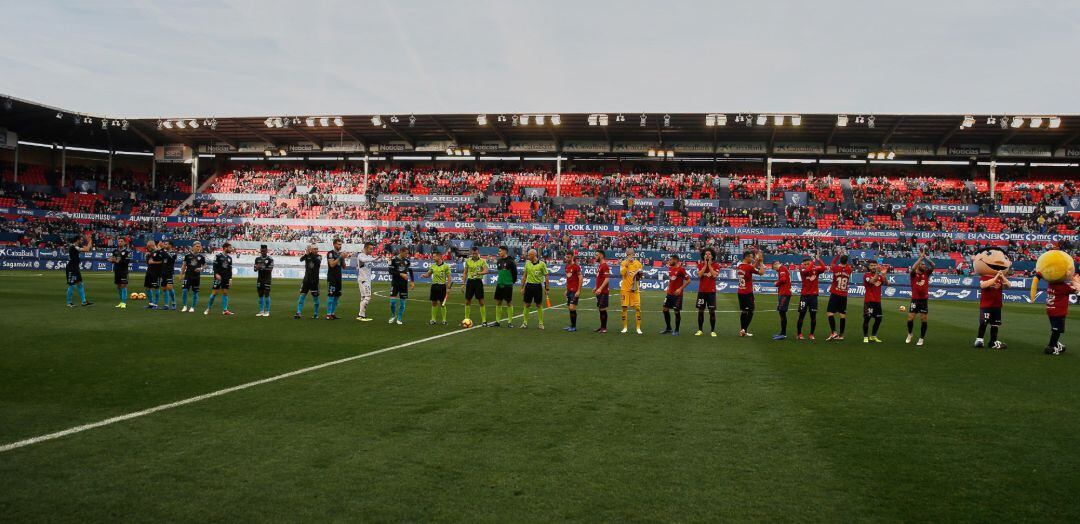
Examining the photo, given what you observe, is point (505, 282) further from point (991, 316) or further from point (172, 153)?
point (172, 153)

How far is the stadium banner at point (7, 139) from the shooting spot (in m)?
50.6

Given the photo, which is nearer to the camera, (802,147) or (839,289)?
(839,289)

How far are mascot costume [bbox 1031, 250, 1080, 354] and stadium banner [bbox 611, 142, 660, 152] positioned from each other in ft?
135

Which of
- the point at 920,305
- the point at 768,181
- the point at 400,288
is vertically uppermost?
the point at 768,181

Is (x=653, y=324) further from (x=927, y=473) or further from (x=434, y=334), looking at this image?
(x=927, y=473)

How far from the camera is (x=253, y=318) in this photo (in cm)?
1595

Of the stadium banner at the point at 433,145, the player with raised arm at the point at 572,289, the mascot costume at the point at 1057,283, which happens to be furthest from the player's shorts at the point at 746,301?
the stadium banner at the point at 433,145

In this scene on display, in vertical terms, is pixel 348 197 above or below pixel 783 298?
above

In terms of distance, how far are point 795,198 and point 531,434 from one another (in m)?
48.4

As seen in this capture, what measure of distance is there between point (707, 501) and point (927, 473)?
2.00 m

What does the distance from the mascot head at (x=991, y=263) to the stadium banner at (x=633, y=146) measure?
40.6 meters

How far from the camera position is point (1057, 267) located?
1162 centimetres

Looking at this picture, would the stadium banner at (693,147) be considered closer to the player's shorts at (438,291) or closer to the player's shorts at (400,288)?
the player's shorts at (438,291)

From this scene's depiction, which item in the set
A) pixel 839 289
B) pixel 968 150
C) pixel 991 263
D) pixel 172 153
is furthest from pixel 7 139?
pixel 968 150
